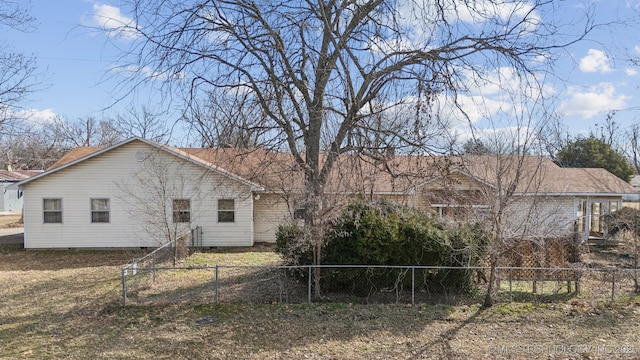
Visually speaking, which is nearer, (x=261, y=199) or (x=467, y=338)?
(x=467, y=338)

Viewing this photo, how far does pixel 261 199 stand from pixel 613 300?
1276cm

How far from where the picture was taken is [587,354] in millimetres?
5523

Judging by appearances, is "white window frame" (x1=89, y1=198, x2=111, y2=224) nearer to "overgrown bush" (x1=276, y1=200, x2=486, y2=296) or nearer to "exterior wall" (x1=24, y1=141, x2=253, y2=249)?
"exterior wall" (x1=24, y1=141, x2=253, y2=249)

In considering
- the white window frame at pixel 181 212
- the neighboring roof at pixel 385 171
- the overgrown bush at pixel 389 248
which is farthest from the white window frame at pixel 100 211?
the overgrown bush at pixel 389 248

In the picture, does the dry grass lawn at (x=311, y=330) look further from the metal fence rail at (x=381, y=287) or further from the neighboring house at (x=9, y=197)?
the neighboring house at (x=9, y=197)

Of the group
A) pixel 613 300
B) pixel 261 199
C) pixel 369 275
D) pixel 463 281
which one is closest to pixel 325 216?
pixel 369 275

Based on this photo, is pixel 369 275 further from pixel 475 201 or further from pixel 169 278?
pixel 169 278

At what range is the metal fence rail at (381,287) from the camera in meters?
8.05

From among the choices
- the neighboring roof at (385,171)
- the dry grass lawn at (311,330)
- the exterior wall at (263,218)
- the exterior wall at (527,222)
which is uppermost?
the neighboring roof at (385,171)

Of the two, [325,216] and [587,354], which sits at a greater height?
[325,216]

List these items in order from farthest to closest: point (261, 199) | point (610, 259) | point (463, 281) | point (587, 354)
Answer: point (261, 199) < point (610, 259) < point (463, 281) < point (587, 354)

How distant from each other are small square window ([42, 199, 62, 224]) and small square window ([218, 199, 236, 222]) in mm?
6156

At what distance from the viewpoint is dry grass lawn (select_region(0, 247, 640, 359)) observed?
5.66m

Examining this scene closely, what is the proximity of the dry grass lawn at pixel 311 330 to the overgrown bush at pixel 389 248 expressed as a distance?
2.32 ft
